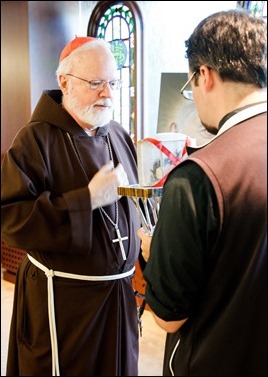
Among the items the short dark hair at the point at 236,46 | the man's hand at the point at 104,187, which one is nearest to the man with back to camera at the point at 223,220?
the short dark hair at the point at 236,46

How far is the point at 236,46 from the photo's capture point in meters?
0.70

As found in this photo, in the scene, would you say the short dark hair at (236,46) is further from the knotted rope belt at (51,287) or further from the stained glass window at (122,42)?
the knotted rope belt at (51,287)

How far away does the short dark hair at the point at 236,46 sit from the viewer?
2.28 feet

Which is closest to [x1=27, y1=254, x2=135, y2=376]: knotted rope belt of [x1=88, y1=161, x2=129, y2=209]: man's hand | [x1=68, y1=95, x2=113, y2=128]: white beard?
[x1=88, y1=161, x2=129, y2=209]: man's hand

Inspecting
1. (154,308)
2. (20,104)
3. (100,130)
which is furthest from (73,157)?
(20,104)

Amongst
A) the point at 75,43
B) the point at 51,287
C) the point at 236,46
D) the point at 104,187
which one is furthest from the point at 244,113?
the point at 51,287

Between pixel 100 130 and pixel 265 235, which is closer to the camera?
pixel 265 235

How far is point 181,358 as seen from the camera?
2.56 ft

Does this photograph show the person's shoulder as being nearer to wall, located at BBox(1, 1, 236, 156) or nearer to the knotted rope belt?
wall, located at BBox(1, 1, 236, 156)

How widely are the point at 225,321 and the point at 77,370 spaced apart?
0.34m

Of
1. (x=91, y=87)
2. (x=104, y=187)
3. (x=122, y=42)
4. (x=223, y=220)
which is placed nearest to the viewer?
(x=223, y=220)

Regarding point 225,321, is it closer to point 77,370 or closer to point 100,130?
point 77,370

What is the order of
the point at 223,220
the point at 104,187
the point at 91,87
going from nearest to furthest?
the point at 223,220
the point at 104,187
the point at 91,87

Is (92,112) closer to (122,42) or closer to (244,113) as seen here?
(122,42)
